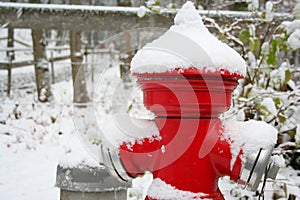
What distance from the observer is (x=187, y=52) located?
693 millimetres

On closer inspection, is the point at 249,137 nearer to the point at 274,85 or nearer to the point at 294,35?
the point at 294,35

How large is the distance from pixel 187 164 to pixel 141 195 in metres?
1.34

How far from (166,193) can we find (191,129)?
15 cm

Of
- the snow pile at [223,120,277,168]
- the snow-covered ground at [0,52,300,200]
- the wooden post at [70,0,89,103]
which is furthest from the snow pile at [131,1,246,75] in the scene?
the wooden post at [70,0,89,103]

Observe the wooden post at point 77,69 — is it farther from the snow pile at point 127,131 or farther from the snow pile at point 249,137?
the snow pile at point 249,137

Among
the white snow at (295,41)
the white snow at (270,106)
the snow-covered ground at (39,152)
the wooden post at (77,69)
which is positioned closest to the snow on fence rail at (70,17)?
the snow-covered ground at (39,152)

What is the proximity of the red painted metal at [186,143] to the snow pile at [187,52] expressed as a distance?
26 mm

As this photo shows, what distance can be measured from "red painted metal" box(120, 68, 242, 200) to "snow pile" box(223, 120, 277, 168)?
2 centimetres

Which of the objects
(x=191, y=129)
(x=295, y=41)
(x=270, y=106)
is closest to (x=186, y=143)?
(x=191, y=129)

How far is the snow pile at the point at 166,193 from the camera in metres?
0.73

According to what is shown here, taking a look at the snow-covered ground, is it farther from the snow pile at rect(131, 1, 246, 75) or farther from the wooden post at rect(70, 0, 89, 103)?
the snow pile at rect(131, 1, 246, 75)

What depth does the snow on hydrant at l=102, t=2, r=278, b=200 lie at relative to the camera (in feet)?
2.23

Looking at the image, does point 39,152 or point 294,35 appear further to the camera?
point 39,152

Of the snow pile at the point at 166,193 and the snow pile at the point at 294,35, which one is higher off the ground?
the snow pile at the point at 294,35
